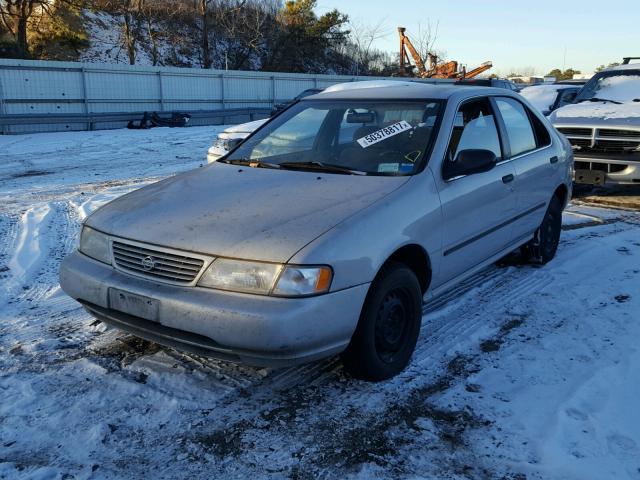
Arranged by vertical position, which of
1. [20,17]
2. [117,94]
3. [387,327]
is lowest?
[387,327]

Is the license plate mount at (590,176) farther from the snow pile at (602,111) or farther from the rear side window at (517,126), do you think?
the rear side window at (517,126)

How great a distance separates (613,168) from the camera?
816cm

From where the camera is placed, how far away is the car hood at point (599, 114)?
26.6 ft

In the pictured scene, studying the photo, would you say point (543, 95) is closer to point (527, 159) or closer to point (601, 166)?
point (601, 166)

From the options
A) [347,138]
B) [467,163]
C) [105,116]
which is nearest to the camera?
[467,163]

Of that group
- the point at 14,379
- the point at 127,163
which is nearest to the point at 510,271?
the point at 14,379

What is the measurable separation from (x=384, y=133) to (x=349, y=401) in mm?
1812

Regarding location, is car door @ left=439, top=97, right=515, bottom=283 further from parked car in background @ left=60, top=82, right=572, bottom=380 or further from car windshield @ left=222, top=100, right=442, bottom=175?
car windshield @ left=222, top=100, right=442, bottom=175

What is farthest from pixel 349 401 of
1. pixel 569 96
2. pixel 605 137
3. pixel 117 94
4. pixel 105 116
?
pixel 117 94

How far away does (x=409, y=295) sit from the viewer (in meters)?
3.37

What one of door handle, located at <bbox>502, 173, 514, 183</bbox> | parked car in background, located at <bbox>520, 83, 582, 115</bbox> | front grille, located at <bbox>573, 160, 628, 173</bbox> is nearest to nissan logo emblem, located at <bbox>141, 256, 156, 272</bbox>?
door handle, located at <bbox>502, 173, 514, 183</bbox>

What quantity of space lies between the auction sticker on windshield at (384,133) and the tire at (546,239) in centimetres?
200

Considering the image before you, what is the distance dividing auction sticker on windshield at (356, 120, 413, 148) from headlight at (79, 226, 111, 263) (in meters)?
1.77

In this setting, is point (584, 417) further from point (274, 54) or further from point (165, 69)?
point (274, 54)
